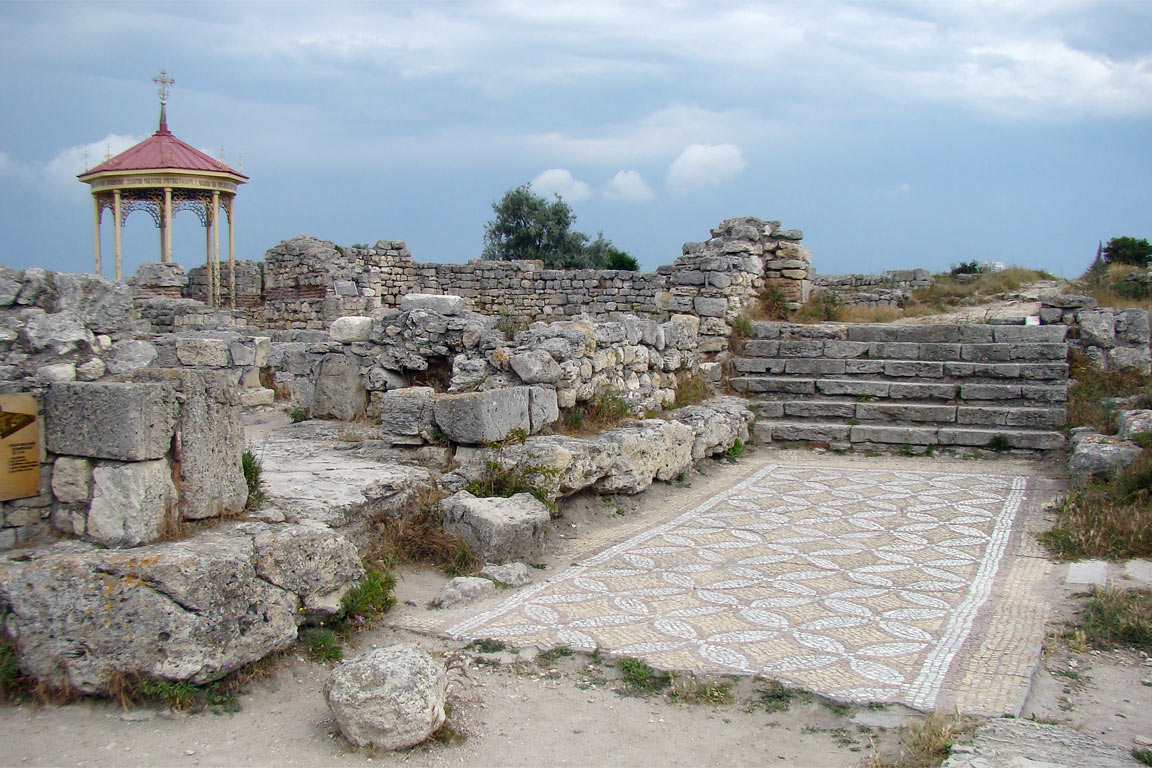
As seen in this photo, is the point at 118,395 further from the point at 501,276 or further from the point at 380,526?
the point at 501,276

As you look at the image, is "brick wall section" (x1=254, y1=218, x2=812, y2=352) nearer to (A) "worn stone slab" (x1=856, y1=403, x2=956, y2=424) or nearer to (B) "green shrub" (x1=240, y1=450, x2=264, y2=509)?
(A) "worn stone slab" (x1=856, y1=403, x2=956, y2=424)

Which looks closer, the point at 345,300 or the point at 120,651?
the point at 120,651

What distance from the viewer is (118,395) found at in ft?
12.8

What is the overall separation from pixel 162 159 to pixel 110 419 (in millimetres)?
20093

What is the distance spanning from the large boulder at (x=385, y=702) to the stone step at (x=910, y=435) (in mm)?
7019

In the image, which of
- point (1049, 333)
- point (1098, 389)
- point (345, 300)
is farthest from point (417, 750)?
point (345, 300)

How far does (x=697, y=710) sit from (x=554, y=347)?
3.79m

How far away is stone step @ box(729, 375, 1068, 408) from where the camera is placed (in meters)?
9.71

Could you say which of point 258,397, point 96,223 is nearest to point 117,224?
point 96,223

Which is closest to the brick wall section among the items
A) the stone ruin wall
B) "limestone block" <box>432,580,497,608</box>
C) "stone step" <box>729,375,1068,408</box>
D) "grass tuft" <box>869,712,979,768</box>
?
the stone ruin wall

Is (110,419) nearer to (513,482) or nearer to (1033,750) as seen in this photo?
(513,482)

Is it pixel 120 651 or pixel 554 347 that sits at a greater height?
pixel 554 347

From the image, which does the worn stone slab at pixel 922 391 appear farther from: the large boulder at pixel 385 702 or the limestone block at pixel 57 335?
the limestone block at pixel 57 335

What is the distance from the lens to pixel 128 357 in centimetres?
449
